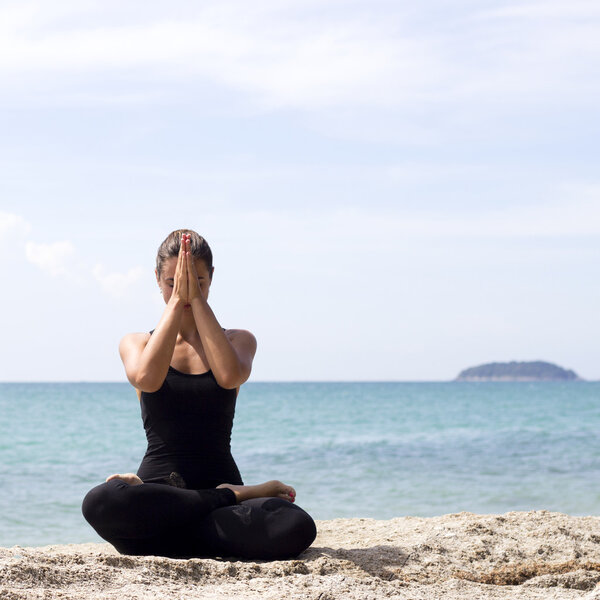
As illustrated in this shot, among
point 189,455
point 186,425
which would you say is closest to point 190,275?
point 186,425

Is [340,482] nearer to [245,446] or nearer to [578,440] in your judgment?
[245,446]

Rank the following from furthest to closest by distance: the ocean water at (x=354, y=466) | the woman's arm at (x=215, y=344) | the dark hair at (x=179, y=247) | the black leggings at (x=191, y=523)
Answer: the ocean water at (x=354, y=466)
the dark hair at (x=179, y=247)
the woman's arm at (x=215, y=344)
the black leggings at (x=191, y=523)

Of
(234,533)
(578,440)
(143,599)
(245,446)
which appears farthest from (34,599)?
(578,440)

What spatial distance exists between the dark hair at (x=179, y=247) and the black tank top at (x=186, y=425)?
59 centimetres

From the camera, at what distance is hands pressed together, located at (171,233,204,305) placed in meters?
3.94

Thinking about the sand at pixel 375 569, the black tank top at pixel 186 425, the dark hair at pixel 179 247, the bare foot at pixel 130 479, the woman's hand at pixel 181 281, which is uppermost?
the dark hair at pixel 179 247

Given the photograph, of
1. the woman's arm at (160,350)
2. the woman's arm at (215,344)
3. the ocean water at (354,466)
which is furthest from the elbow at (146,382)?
the ocean water at (354,466)

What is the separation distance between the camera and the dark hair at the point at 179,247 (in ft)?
13.2

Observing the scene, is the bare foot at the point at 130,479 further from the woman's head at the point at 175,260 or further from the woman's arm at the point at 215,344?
the woman's head at the point at 175,260

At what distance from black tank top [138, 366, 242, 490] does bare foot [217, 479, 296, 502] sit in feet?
0.44

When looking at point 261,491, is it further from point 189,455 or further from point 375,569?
point 375,569

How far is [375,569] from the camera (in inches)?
151

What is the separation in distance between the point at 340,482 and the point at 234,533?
24.2 ft

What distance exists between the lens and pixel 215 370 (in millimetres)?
3941
